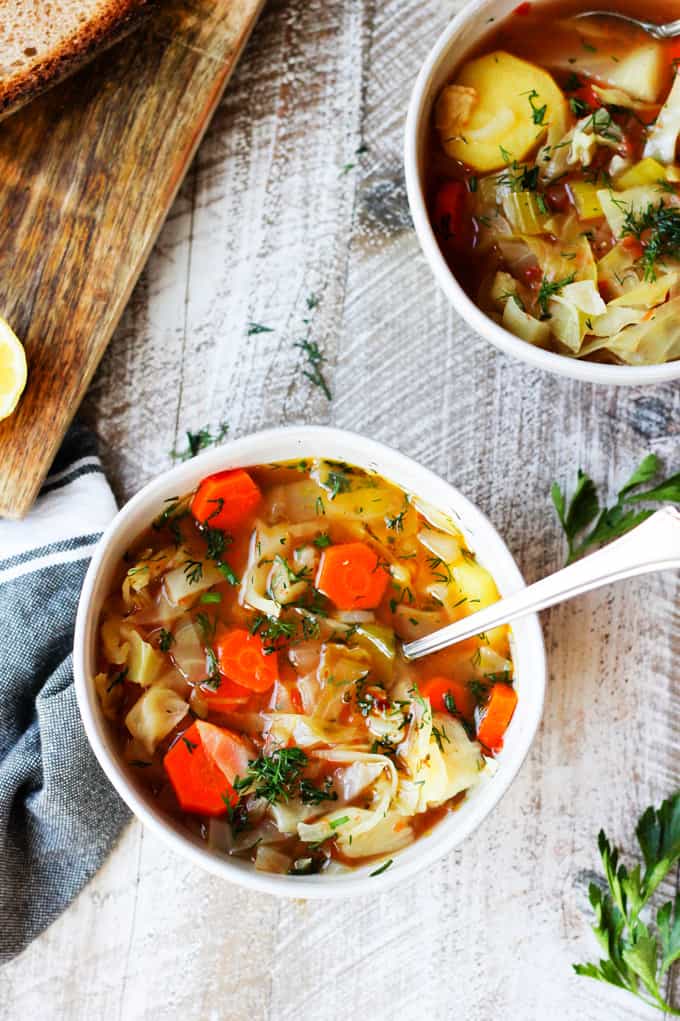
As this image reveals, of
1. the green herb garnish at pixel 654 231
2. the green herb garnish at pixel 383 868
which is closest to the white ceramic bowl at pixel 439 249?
the green herb garnish at pixel 654 231

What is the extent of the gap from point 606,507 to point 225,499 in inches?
36.5

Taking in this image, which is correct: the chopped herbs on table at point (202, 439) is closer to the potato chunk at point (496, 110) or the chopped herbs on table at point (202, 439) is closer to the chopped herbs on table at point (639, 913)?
the potato chunk at point (496, 110)

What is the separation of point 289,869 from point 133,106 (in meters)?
1.78

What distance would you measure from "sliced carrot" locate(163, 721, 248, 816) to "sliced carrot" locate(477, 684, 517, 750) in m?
0.51

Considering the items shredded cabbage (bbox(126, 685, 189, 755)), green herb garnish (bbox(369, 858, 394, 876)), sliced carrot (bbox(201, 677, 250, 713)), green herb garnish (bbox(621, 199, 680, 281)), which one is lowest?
green herb garnish (bbox(369, 858, 394, 876))

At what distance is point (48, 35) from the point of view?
2.42 meters

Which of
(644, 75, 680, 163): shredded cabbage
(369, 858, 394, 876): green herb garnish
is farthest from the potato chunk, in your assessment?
(369, 858, 394, 876): green herb garnish

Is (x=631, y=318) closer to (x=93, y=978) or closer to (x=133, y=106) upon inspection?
(x=133, y=106)

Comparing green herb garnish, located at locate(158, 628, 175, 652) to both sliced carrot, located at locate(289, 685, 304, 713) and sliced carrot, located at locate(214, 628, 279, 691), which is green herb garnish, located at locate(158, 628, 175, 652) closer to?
sliced carrot, located at locate(214, 628, 279, 691)

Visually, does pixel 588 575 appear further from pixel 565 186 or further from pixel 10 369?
pixel 10 369

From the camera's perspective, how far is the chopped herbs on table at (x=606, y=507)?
241 cm

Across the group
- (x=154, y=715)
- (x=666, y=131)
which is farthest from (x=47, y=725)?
(x=666, y=131)

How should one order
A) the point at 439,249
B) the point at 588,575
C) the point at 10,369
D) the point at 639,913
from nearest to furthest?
the point at 588,575 < the point at 439,249 < the point at 10,369 < the point at 639,913

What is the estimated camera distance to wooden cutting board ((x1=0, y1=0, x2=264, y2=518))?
96.5 inches
